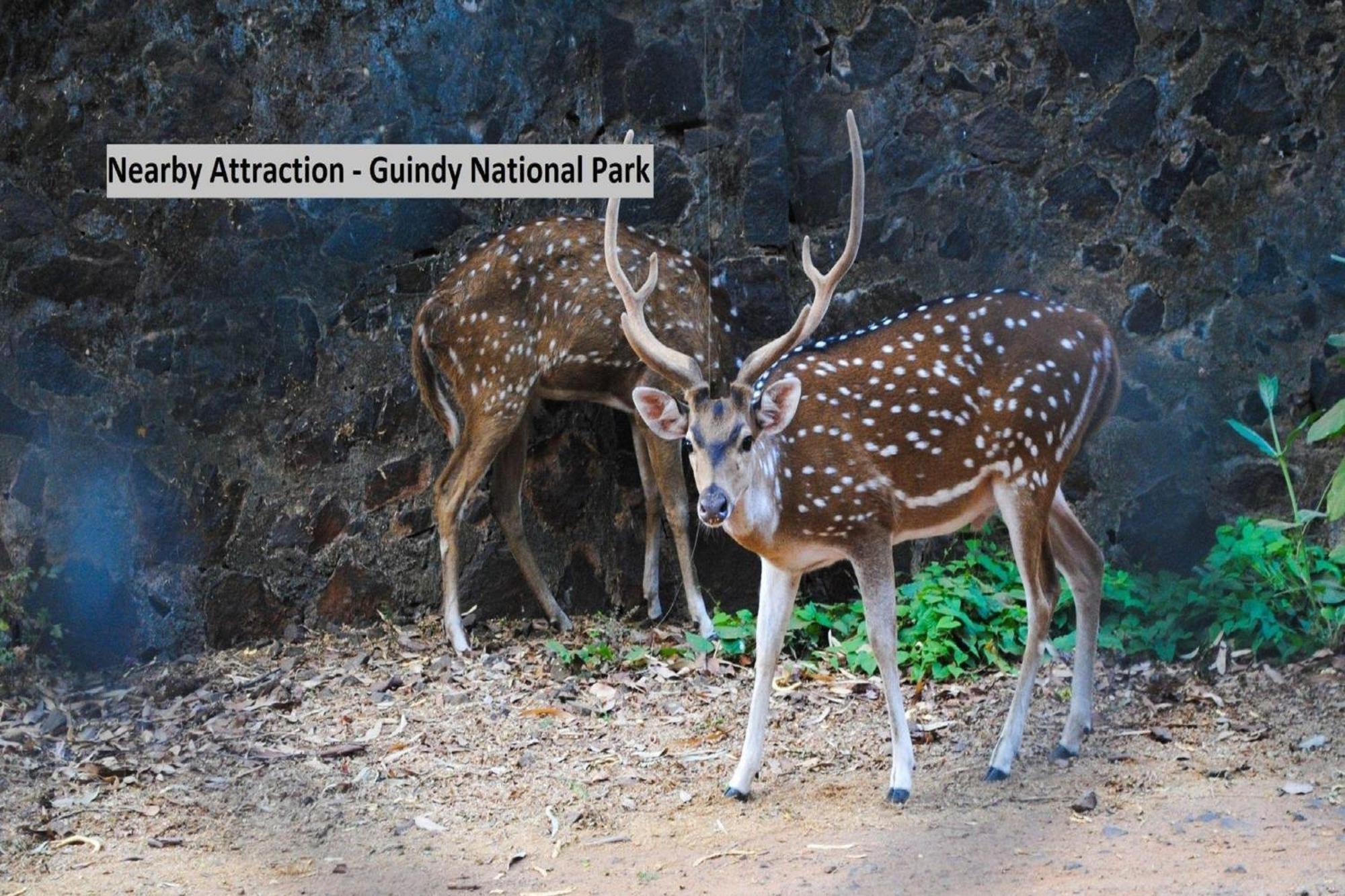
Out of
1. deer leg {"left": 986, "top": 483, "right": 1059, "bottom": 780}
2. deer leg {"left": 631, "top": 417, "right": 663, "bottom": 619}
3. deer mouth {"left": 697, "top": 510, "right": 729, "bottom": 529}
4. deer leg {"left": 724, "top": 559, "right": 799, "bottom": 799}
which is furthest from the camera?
deer leg {"left": 631, "top": 417, "right": 663, "bottom": 619}

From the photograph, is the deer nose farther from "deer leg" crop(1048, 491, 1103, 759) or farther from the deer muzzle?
"deer leg" crop(1048, 491, 1103, 759)

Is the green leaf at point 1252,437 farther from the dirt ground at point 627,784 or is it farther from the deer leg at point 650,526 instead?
the deer leg at point 650,526

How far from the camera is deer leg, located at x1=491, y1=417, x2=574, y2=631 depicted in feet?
A: 20.7

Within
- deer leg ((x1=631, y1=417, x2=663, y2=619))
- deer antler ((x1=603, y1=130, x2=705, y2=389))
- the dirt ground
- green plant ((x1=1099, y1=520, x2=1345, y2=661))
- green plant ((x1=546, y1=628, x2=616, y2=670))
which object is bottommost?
the dirt ground

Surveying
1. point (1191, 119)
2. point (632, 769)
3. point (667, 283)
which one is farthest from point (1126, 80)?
point (632, 769)

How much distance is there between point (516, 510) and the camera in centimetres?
632

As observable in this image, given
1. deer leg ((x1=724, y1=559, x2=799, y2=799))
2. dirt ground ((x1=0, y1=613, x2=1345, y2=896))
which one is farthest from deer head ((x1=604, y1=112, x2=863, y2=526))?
dirt ground ((x1=0, y1=613, x2=1345, y2=896))

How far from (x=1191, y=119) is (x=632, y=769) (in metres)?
3.29

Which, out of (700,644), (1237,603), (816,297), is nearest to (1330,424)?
(1237,603)

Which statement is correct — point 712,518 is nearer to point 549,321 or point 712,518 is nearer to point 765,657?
point 765,657

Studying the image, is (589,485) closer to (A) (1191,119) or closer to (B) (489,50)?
(B) (489,50)

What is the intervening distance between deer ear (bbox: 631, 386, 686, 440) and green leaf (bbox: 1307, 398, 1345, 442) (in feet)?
6.79

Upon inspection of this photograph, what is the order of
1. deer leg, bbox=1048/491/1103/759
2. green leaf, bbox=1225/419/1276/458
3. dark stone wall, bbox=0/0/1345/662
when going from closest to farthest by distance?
deer leg, bbox=1048/491/1103/759 < green leaf, bbox=1225/419/1276/458 < dark stone wall, bbox=0/0/1345/662

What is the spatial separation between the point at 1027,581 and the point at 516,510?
2.29m
